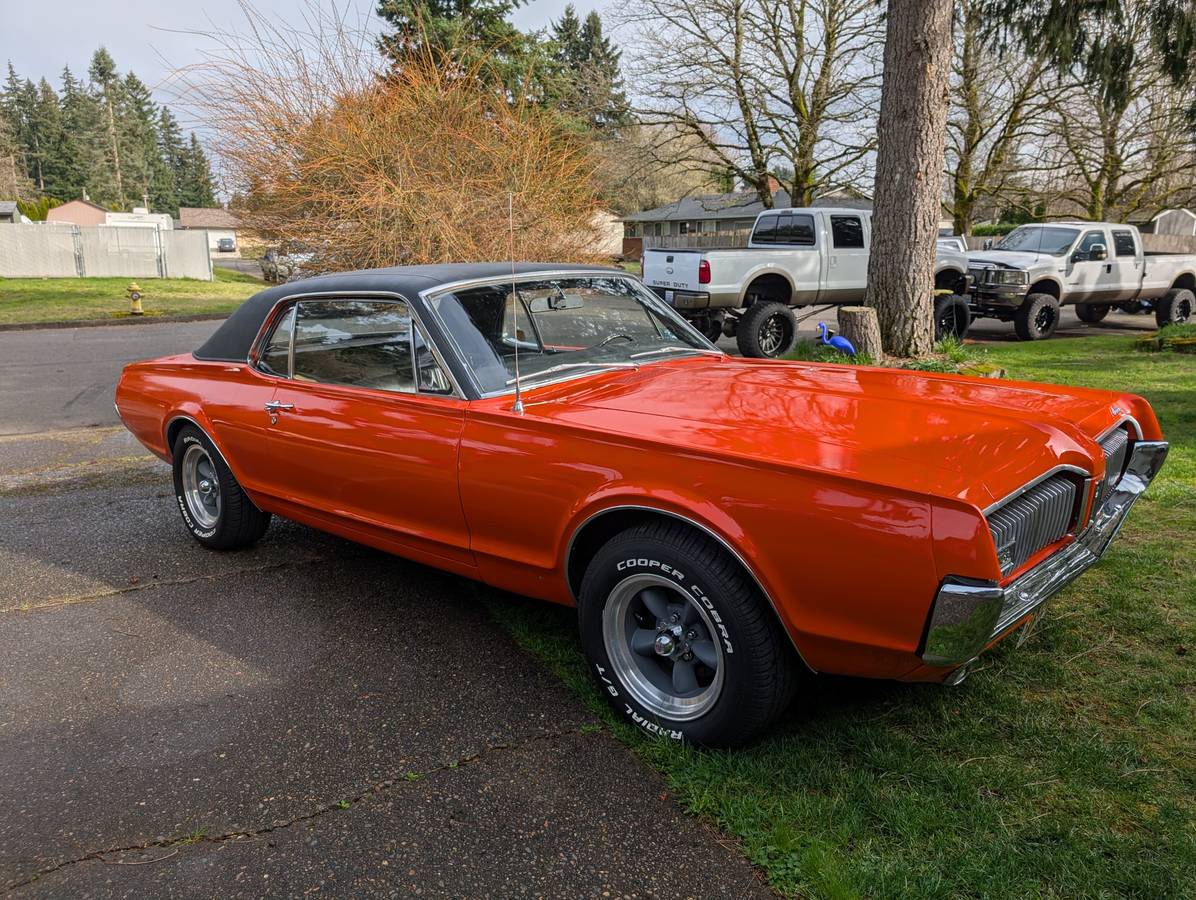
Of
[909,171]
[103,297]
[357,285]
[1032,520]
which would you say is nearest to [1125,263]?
[909,171]

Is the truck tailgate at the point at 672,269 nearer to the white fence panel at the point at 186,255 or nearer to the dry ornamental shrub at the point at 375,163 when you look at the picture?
the dry ornamental shrub at the point at 375,163

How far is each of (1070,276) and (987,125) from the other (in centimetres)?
1358

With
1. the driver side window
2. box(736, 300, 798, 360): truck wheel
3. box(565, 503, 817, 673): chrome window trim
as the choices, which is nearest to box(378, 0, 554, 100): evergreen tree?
box(736, 300, 798, 360): truck wheel

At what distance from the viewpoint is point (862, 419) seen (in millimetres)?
2842

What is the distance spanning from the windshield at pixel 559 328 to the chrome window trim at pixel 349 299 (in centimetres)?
9

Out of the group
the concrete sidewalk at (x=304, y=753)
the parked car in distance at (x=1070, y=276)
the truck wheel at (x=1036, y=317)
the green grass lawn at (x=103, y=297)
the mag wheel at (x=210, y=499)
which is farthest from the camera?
the green grass lawn at (x=103, y=297)

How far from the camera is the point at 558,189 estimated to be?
11867 mm

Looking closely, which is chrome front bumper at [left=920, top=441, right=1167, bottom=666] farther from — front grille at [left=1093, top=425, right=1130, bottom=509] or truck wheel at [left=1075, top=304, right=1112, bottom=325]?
truck wheel at [left=1075, top=304, right=1112, bottom=325]

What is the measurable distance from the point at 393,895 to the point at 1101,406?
2.84 meters

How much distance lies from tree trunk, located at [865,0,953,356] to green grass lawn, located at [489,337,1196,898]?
4677 millimetres

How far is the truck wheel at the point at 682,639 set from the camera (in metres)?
2.52

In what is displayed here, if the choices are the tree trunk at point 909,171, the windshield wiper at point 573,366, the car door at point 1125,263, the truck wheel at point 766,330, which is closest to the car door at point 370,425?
the windshield wiper at point 573,366

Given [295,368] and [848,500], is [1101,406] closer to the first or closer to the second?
[848,500]

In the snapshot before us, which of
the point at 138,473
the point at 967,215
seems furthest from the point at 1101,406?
the point at 967,215
